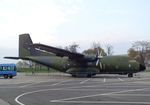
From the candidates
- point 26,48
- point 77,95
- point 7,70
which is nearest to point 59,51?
point 26,48

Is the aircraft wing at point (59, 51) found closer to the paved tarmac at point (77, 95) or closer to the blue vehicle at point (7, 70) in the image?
the blue vehicle at point (7, 70)

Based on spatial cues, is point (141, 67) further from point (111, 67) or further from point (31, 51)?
point (31, 51)

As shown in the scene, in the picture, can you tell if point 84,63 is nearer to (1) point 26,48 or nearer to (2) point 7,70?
(1) point 26,48

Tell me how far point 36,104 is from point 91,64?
114 feet

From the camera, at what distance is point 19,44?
5847 cm

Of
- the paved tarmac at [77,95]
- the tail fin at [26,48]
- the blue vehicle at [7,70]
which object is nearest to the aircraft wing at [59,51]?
the blue vehicle at [7,70]

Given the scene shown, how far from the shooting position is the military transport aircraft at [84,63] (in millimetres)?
49856

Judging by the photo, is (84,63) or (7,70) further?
(7,70)

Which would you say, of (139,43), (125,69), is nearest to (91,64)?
(125,69)

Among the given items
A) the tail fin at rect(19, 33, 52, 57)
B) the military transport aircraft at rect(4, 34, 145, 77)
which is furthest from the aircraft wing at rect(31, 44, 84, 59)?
the tail fin at rect(19, 33, 52, 57)

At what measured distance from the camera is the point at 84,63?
52188 mm

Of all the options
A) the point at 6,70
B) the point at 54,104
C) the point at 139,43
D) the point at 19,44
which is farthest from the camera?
the point at 139,43

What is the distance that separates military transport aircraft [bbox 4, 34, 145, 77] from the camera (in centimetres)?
4986

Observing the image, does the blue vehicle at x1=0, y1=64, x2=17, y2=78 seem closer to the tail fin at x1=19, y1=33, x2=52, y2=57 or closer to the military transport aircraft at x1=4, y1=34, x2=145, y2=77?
the military transport aircraft at x1=4, y1=34, x2=145, y2=77
